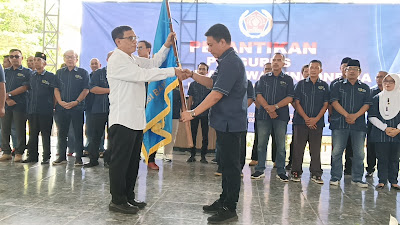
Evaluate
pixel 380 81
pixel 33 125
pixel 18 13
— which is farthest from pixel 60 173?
pixel 18 13

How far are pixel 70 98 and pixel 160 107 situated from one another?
1.44m

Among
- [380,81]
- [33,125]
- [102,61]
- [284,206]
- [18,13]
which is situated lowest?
[284,206]

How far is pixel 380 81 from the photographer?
16.0ft

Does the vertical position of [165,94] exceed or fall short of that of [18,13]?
it falls short

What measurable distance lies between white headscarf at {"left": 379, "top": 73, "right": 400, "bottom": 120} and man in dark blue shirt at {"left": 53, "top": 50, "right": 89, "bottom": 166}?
149 inches

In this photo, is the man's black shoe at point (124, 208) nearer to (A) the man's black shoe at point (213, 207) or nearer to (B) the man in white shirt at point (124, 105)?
(B) the man in white shirt at point (124, 105)

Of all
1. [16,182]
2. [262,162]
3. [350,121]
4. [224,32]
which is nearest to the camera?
[224,32]

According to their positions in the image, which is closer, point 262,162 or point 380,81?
point 262,162

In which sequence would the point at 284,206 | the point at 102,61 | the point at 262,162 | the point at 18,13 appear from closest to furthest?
the point at 284,206 < the point at 262,162 < the point at 102,61 < the point at 18,13

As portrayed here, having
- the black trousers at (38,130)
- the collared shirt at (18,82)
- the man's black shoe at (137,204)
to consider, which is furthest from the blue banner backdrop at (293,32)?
the man's black shoe at (137,204)

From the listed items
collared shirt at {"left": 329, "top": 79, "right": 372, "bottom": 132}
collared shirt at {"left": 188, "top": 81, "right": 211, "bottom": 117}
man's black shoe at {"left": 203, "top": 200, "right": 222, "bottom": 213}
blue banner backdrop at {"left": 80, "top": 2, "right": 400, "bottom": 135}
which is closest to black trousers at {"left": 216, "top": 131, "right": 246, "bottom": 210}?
man's black shoe at {"left": 203, "top": 200, "right": 222, "bottom": 213}

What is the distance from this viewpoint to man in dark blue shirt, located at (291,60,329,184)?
4293 mm

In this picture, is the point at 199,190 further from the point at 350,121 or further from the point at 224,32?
the point at 350,121

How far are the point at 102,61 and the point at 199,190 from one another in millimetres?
4262
